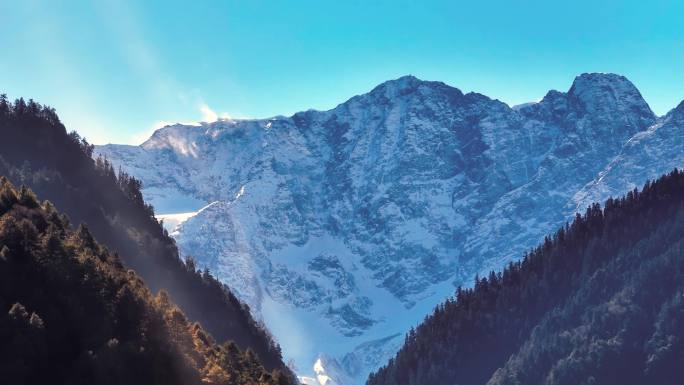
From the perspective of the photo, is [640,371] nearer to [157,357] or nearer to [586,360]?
[586,360]

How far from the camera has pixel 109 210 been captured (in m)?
166

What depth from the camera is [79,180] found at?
16900 cm

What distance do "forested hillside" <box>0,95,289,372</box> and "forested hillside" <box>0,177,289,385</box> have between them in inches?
3090

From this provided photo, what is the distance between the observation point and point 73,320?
52.8 m

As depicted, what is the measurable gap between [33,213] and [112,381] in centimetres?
1587

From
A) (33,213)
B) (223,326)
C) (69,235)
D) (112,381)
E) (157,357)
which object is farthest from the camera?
(223,326)

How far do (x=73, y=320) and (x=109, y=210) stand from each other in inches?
4572

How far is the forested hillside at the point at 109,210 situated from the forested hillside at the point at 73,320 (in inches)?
3090

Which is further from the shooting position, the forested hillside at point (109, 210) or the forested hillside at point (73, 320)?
the forested hillside at point (109, 210)

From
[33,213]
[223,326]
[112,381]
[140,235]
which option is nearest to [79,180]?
[140,235]

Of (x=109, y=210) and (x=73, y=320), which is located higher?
(x=109, y=210)

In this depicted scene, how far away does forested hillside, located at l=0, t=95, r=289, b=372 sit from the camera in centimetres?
14750

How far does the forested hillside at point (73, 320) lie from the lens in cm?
A: 4831

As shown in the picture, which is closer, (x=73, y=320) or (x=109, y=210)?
(x=73, y=320)
